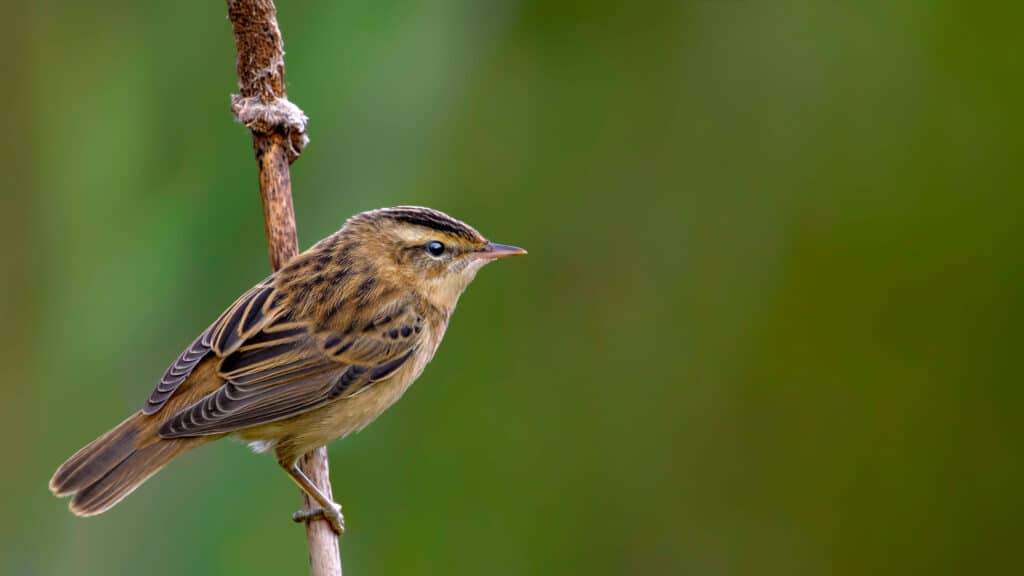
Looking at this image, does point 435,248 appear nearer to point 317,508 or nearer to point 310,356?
point 310,356

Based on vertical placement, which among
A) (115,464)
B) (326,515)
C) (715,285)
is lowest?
(326,515)

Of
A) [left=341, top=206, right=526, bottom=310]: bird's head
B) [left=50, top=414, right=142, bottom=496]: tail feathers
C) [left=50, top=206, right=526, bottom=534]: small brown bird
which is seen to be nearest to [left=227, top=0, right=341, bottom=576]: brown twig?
[left=50, top=206, right=526, bottom=534]: small brown bird

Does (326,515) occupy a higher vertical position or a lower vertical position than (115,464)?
lower

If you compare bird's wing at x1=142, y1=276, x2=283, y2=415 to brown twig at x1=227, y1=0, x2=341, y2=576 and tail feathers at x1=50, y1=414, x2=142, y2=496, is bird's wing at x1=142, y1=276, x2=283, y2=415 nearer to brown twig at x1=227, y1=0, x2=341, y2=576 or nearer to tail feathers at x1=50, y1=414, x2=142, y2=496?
tail feathers at x1=50, y1=414, x2=142, y2=496

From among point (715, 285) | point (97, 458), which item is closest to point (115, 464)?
point (97, 458)

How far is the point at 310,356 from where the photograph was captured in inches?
179

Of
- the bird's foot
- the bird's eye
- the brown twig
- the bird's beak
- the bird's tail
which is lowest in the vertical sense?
the bird's foot

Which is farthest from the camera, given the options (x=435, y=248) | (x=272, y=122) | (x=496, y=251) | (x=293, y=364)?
(x=435, y=248)

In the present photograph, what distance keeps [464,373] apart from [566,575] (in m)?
1.09

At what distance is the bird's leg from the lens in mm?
4172

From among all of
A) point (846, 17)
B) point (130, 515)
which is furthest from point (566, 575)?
point (846, 17)

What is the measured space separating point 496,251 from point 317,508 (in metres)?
1.26

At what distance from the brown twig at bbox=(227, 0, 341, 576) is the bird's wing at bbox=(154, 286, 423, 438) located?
346 mm

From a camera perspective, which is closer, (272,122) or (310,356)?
(272,122)
